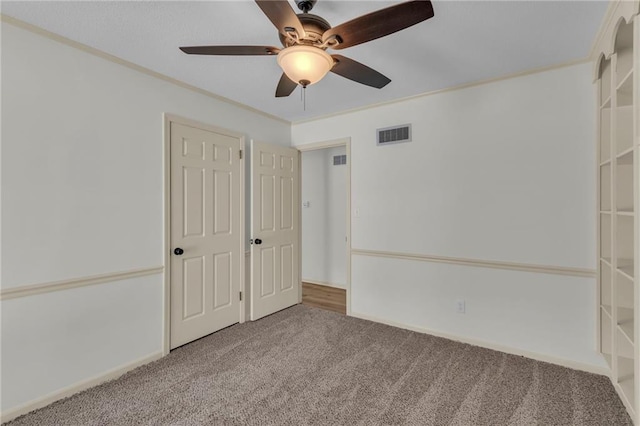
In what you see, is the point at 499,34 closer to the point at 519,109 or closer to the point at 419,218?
the point at 519,109

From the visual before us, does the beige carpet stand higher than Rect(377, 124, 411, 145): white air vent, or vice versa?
Rect(377, 124, 411, 145): white air vent

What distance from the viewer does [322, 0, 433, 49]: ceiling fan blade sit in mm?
1291

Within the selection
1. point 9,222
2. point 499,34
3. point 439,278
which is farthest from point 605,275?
point 9,222

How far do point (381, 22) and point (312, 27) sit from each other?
383mm

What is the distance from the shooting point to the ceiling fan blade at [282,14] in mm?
1273

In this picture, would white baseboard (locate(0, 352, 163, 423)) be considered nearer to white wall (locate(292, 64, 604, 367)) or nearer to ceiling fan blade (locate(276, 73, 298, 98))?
white wall (locate(292, 64, 604, 367))

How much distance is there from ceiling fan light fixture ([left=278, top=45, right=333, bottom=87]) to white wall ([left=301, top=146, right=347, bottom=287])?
3.27m

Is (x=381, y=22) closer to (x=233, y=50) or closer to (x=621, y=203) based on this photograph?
(x=233, y=50)

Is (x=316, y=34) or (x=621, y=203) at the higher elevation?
(x=316, y=34)

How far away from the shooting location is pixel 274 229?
376 cm

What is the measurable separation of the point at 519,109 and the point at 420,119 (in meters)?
0.87

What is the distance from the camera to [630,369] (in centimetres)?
189

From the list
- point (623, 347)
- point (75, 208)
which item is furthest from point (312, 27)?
point (623, 347)

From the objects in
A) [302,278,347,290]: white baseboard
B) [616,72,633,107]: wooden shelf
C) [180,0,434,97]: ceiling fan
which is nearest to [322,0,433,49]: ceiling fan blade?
[180,0,434,97]: ceiling fan
